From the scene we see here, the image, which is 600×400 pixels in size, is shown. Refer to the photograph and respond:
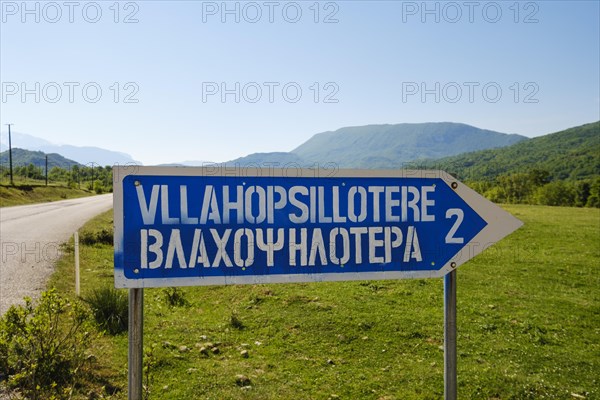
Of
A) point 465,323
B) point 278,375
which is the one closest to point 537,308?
point 465,323

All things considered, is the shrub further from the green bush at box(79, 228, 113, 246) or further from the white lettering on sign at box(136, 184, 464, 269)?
the green bush at box(79, 228, 113, 246)

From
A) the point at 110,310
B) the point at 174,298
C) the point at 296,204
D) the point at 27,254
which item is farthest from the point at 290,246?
the point at 27,254

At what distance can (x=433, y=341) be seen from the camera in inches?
265

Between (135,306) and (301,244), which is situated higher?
(301,244)

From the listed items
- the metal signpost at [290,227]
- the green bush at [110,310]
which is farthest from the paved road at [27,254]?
the metal signpost at [290,227]

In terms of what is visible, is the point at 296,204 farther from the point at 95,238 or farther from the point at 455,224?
the point at 95,238

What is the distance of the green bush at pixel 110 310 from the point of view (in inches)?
269

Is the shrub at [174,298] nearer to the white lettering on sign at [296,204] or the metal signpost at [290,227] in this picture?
the metal signpost at [290,227]

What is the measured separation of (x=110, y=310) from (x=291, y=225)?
19.2 feet

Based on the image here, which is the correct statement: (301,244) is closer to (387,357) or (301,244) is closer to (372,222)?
(372,222)

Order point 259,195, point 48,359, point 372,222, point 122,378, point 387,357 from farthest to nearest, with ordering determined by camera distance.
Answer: point 387,357, point 122,378, point 48,359, point 372,222, point 259,195

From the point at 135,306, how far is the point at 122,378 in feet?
11.4

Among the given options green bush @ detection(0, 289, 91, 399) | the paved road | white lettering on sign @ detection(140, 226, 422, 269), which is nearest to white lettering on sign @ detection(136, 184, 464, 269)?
white lettering on sign @ detection(140, 226, 422, 269)

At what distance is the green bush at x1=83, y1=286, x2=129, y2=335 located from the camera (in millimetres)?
6840
